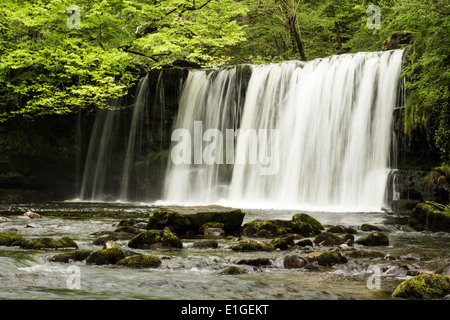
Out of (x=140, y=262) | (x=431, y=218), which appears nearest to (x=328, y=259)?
(x=140, y=262)

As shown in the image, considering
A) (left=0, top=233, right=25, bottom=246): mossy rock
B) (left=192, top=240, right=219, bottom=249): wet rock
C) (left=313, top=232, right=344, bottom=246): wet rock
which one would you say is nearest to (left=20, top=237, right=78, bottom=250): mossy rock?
(left=0, top=233, right=25, bottom=246): mossy rock

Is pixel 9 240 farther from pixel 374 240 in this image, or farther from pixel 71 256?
pixel 374 240

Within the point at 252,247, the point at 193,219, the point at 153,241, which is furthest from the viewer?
the point at 193,219

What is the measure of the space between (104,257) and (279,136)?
13766 mm

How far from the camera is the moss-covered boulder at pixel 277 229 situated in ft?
33.9

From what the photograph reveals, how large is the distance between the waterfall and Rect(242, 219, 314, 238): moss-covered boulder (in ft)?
19.2

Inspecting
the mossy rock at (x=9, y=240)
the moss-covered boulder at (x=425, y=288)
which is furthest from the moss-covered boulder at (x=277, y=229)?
the moss-covered boulder at (x=425, y=288)

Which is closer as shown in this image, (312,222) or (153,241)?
(153,241)

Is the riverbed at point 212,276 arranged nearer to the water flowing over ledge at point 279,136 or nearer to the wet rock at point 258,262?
the wet rock at point 258,262

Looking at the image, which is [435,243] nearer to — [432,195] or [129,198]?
[432,195]

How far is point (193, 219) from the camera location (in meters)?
11.0

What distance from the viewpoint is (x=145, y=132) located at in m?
23.7
